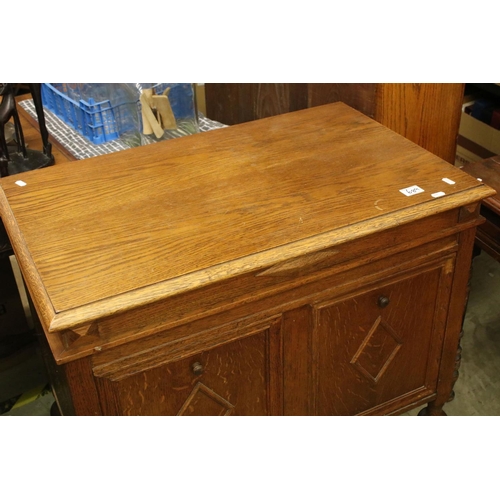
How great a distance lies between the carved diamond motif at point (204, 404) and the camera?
53.9 inches

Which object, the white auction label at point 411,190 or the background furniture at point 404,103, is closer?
the white auction label at point 411,190

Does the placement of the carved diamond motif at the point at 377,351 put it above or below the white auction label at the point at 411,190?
below

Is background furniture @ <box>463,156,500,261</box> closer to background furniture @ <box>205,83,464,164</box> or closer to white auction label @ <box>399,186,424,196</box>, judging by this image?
background furniture @ <box>205,83,464,164</box>

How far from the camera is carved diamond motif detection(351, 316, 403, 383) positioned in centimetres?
154

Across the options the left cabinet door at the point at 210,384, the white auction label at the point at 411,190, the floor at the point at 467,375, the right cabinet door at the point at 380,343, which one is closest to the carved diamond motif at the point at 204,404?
the left cabinet door at the point at 210,384

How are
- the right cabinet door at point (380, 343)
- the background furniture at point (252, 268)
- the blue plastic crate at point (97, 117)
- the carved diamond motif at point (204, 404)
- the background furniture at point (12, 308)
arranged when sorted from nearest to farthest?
the background furniture at point (252, 268), the carved diamond motif at point (204, 404), the right cabinet door at point (380, 343), the background furniture at point (12, 308), the blue plastic crate at point (97, 117)

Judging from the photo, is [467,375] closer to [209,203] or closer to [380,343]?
[380,343]

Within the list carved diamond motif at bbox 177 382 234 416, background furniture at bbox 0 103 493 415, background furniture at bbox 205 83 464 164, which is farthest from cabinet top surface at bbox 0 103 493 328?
carved diamond motif at bbox 177 382 234 416

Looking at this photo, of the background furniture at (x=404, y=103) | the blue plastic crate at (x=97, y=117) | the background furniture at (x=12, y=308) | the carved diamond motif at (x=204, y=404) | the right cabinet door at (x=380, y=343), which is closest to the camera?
the carved diamond motif at (x=204, y=404)

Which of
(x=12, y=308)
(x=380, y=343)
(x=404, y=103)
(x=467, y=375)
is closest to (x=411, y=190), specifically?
(x=380, y=343)

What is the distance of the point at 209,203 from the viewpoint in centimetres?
141

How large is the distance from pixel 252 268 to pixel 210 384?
0.29 m

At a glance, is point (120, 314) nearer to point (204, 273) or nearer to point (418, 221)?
point (204, 273)

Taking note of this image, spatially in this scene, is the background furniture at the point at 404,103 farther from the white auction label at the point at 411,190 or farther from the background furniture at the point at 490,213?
the white auction label at the point at 411,190
